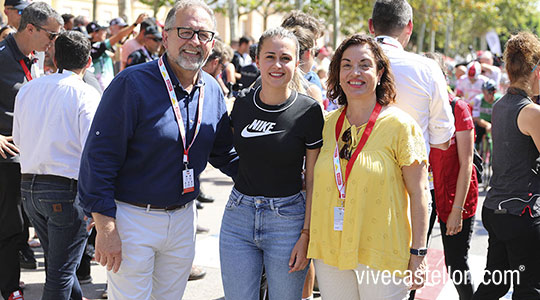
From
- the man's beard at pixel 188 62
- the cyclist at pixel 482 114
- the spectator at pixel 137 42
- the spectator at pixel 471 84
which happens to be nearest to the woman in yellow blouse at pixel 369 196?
the man's beard at pixel 188 62

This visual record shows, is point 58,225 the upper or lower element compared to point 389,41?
lower

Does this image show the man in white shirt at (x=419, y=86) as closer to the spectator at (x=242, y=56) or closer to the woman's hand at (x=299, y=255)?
the woman's hand at (x=299, y=255)

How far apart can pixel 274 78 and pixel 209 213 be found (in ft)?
16.6

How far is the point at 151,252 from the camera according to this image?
304 centimetres

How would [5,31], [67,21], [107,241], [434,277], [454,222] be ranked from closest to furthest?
1. [107,241]
2. [454,222]
3. [434,277]
4. [5,31]
5. [67,21]

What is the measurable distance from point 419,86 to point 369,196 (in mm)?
960

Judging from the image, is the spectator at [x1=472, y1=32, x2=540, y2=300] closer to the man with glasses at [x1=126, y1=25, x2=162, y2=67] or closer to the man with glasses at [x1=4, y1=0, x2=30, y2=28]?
the man with glasses at [x1=126, y1=25, x2=162, y2=67]

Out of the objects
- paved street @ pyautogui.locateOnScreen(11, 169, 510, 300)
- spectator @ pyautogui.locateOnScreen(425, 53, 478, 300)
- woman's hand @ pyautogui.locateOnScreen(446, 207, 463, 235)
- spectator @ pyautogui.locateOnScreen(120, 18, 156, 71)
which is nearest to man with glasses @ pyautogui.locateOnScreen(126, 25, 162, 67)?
spectator @ pyautogui.locateOnScreen(120, 18, 156, 71)

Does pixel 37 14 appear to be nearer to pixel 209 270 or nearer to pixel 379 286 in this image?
pixel 209 270

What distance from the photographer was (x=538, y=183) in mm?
3777

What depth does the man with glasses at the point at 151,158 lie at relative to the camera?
113 inches

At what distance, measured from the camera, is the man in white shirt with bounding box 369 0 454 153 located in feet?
11.4

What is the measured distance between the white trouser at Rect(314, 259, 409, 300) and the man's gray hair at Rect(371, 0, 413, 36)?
1.62 meters

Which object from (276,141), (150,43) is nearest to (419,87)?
(276,141)
